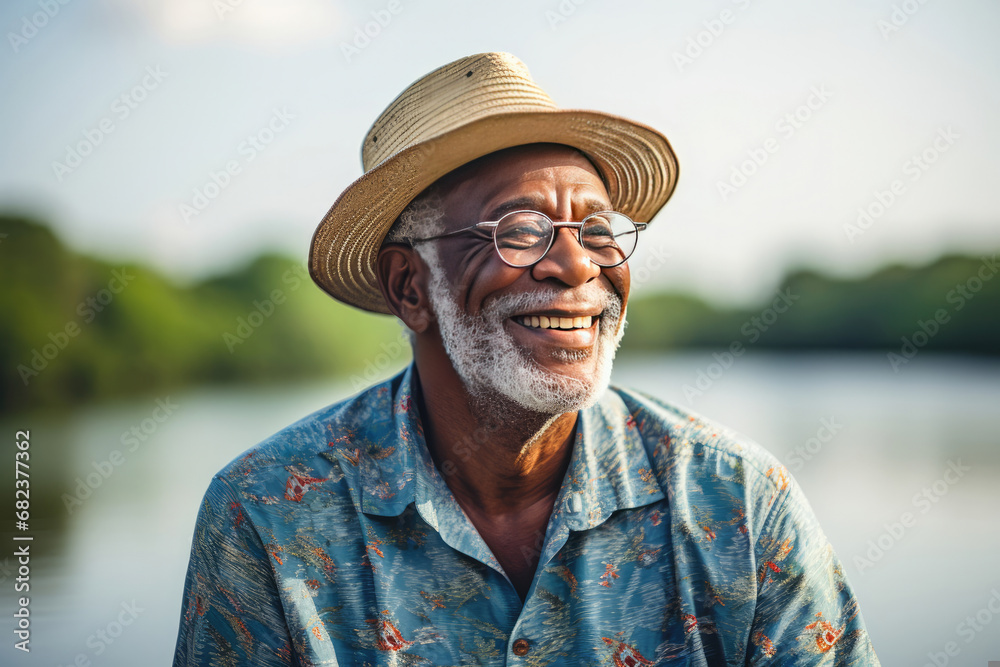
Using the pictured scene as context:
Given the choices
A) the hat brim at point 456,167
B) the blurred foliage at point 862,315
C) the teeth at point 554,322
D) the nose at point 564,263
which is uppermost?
the blurred foliage at point 862,315

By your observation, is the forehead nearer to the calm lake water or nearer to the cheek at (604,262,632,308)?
the cheek at (604,262,632,308)

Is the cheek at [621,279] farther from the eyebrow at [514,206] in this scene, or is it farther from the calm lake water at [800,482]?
the calm lake water at [800,482]

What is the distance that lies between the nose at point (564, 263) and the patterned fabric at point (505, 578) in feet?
2.10

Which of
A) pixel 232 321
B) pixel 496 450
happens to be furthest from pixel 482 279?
pixel 232 321

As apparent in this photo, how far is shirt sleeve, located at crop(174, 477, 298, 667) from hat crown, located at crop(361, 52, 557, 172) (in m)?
1.28

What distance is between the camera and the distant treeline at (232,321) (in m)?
12.5

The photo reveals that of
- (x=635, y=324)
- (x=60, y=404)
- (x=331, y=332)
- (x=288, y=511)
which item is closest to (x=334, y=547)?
(x=288, y=511)

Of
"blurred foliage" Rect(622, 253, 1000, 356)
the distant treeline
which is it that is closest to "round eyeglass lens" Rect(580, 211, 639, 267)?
the distant treeline

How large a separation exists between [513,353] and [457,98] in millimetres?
851

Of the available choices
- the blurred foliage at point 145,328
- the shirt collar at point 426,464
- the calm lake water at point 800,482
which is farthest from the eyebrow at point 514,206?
the blurred foliage at point 145,328

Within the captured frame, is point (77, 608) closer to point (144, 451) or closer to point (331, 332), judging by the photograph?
point (144, 451)

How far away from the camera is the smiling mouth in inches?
88.3

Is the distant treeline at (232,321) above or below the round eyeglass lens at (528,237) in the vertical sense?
above

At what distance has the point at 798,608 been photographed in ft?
6.84
